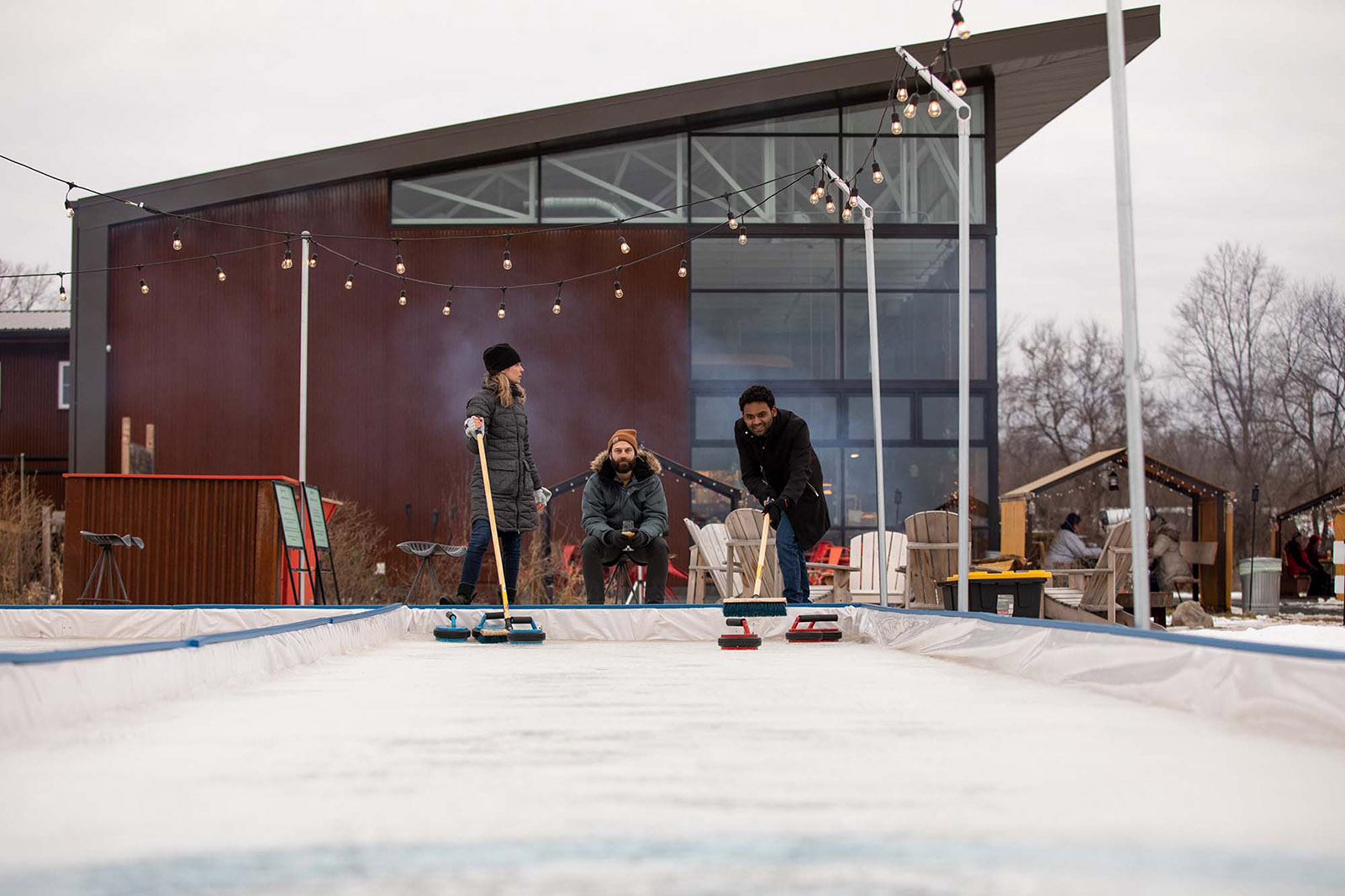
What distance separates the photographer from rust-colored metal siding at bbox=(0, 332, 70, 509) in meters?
21.5

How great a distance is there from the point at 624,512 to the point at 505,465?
1135 millimetres

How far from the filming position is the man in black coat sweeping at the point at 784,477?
24.4ft

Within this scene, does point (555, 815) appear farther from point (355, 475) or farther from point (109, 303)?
point (109, 303)

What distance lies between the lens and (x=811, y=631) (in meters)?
6.55

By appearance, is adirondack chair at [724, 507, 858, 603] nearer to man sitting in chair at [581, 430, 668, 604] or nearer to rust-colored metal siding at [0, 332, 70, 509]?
man sitting in chair at [581, 430, 668, 604]

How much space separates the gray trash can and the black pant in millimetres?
9541

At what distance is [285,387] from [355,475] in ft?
4.60

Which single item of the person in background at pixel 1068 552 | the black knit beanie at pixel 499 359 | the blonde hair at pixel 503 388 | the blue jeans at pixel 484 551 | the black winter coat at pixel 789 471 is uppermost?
the black knit beanie at pixel 499 359

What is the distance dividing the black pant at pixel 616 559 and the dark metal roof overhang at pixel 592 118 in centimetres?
917

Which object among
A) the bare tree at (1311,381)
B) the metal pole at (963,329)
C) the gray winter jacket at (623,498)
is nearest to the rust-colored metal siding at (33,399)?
the gray winter jacket at (623,498)

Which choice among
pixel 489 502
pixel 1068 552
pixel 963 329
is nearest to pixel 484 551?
pixel 489 502

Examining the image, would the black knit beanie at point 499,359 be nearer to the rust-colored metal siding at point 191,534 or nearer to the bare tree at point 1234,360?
the rust-colored metal siding at point 191,534

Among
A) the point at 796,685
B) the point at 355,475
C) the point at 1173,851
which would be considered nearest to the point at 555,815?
the point at 1173,851

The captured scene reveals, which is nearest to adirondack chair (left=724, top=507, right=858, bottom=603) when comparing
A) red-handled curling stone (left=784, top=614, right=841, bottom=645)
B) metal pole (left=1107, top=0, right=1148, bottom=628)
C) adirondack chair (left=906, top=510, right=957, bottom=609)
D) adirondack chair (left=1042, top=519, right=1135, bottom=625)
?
adirondack chair (left=906, top=510, right=957, bottom=609)
